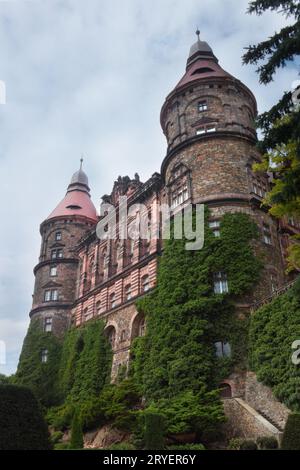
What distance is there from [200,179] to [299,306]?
38.2 feet

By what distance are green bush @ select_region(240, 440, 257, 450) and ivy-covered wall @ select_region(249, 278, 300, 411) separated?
214 centimetres

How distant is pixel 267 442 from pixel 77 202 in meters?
38.3

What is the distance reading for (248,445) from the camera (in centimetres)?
1723

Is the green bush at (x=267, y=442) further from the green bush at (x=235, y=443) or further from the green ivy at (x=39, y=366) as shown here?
the green ivy at (x=39, y=366)

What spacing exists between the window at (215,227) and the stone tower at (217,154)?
0.06 m

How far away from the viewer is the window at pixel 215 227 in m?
26.0

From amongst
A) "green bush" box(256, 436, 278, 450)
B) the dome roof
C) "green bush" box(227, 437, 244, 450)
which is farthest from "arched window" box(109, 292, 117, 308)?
"green bush" box(256, 436, 278, 450)

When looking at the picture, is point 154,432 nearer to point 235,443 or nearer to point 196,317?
point 235,443

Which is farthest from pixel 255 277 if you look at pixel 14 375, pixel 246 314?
pixel 14 375

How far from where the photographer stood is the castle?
27.0 meters

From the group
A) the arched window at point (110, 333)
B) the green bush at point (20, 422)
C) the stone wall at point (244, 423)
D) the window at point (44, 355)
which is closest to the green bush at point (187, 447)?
the stone wall at point (244, 423)

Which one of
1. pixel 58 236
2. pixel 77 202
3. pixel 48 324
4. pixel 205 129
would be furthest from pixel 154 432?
pixel 77 202

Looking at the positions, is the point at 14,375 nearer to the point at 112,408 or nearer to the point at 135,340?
the point at 135,340

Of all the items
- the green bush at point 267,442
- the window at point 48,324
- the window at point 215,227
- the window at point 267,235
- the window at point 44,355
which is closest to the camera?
the green bush at point 267,442
